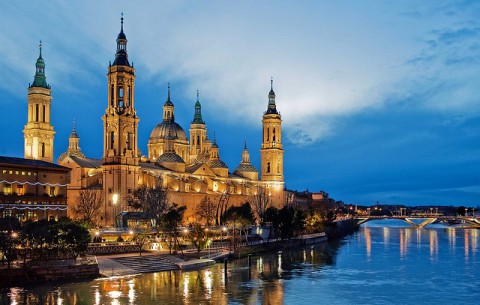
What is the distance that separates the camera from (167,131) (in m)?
122

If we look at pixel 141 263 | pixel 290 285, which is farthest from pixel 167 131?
pixel 290 285

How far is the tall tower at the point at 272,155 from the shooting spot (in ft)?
447

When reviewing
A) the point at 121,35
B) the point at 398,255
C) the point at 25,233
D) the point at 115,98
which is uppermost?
the point at 121,35

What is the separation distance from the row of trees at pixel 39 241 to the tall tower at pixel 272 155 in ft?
286

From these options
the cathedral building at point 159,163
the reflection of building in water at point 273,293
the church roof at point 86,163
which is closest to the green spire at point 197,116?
the cathedral building at point 159,163

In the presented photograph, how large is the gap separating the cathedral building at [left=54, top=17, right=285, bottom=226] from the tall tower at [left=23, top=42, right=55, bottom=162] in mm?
263

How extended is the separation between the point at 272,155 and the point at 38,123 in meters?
55.4

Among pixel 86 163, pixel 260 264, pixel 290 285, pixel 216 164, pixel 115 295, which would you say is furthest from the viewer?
pixel 216 164

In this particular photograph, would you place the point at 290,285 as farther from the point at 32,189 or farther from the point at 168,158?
the point at 168,158

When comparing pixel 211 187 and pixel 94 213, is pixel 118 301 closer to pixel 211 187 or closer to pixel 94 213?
pixel 94 213

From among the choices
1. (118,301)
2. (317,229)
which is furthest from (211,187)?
(118,301)

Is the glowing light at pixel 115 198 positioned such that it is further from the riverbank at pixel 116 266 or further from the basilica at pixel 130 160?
the riverbank at pixel 116 266

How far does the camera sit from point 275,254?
75.2 meters

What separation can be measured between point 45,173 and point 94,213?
16.1 meters
